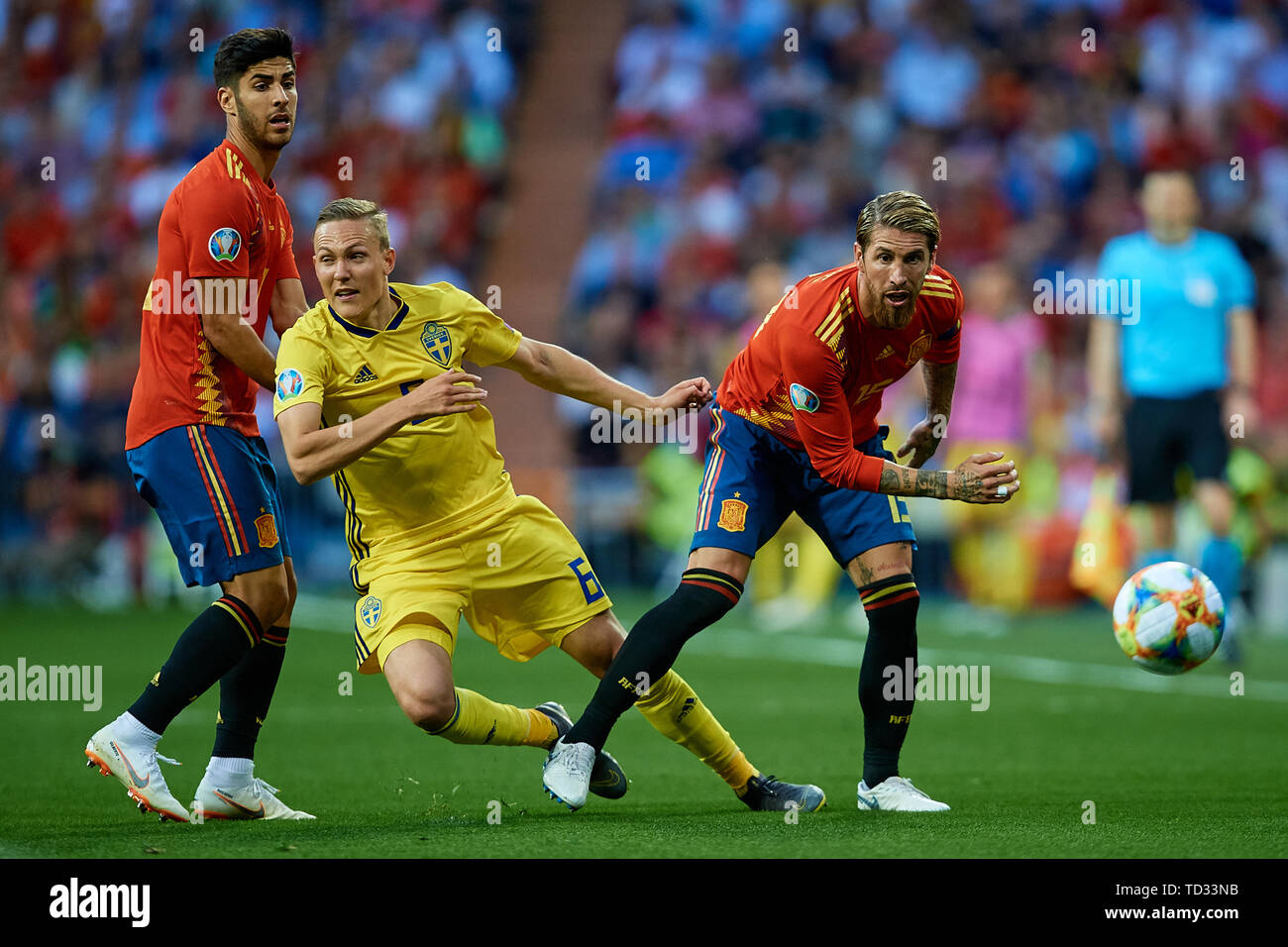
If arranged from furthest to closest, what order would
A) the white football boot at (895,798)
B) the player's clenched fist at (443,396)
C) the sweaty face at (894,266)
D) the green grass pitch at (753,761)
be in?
the white football boot at (895,798) < the sweaty face at (894,266) < the player's clenched fist at (443,396) < the green grass pitch at (753,761)

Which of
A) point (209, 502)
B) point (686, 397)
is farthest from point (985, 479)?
point (209, 502)

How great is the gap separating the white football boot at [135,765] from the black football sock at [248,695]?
29 cm

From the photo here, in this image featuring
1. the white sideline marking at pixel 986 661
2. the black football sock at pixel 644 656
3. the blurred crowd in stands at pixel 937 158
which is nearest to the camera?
the black football sock at pixel 644 656

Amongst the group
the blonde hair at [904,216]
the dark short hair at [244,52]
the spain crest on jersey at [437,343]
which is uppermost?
the dark short hair at [244,52]

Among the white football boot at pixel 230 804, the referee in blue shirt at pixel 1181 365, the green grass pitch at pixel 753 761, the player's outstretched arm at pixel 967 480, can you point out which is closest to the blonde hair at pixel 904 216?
the player's outstretched arm at pixel 967 480

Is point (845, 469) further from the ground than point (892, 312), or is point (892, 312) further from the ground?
point (892, 312)

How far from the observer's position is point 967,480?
5.17 m

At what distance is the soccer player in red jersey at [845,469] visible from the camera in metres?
5.36

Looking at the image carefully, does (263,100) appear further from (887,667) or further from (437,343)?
(887,667)

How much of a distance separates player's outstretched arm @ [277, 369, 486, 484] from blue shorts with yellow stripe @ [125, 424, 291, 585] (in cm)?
43

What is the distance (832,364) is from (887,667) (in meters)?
1.07

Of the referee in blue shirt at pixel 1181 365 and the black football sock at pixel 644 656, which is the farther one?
the referee in blue shirt at pixel 1181 365

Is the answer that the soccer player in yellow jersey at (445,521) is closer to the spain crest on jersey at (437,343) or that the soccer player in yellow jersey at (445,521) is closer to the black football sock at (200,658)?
the spain crest on jersey at (437,343)

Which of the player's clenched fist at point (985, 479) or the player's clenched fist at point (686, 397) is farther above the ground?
the player's clenched fist at point (686, 397)
